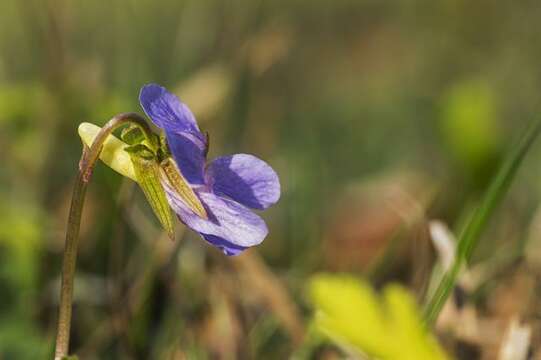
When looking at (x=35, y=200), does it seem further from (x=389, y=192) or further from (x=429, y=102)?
(x=429, y=102)

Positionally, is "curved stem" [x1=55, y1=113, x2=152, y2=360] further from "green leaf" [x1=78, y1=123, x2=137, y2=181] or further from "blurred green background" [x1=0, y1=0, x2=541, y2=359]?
"blurred green background" [x1=0, y1=0, x2=541, y2=359]

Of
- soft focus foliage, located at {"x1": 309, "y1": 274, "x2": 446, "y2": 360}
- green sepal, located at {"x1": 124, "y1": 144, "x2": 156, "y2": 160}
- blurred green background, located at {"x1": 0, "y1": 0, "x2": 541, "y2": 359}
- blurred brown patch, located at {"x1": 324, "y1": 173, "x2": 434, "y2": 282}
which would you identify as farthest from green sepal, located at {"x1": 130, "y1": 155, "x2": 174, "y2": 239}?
blurred brown patch, located at {"x1": 324, "y1": 173, "x2": 434, "y2": 282}

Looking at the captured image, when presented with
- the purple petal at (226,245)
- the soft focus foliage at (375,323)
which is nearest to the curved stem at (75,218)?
the purple petal at (226,245)

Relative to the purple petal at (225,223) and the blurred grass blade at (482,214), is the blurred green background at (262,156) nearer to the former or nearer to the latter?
the blurred grass blade at (482,214)

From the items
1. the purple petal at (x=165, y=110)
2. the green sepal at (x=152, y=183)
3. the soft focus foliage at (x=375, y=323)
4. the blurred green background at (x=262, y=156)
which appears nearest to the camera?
the soft focus foliage at (x=375, y=323)

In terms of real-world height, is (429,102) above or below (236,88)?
below

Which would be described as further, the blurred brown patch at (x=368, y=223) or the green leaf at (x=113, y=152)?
the blurred brown patch at (x=368, y=223)

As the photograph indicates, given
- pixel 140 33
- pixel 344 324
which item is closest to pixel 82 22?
pixel 140 33

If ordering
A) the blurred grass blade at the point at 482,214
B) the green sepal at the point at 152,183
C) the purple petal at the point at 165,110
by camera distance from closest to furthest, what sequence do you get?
the purple petal at the point at 165,110 → the green sepal at the point at 152,183 → the blurred grass blade at the point at 482,214

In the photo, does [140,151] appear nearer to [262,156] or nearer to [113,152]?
[113,152]
